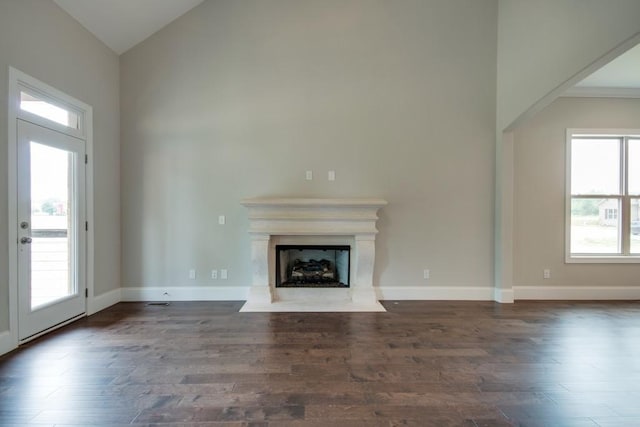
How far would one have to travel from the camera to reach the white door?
2672 mm

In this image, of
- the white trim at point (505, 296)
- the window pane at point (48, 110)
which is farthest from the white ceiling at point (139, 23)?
the white trim at point (505, 296)

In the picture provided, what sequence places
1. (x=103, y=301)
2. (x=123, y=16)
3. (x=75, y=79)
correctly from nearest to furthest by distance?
(x=75, y=79)
(x=123, y=16)
(x=103, y=301)

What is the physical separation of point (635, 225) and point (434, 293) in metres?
3.11

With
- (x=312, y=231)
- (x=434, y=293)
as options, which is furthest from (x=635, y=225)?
(x=312, y=231)

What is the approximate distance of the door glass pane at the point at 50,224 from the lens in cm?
281

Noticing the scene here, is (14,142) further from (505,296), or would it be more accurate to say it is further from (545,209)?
(545,209)

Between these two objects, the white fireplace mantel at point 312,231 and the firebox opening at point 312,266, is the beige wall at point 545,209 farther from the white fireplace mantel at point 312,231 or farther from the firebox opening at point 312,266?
the firebox opening at point 312,266

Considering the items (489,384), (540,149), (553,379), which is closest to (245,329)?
(489,384)

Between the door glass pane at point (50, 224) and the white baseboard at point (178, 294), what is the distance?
2.40 ft

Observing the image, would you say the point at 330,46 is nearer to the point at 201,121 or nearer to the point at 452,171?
the point at 201,121

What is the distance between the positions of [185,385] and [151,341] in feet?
3.07

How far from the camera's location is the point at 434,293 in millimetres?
3986

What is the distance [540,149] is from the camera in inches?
162

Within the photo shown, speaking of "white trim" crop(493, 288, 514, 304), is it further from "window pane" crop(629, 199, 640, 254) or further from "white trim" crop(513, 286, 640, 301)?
"window pane" crop(629, 199, 640, 254)
